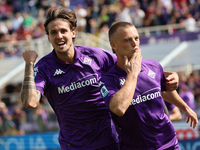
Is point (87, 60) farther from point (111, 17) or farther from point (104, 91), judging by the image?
point (111, 17)

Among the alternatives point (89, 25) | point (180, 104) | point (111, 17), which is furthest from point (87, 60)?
point (89, 25)

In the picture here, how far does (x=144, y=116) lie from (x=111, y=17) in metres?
13.8

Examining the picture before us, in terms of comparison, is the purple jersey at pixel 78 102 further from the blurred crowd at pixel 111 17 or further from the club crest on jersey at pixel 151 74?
the blurred crowd at pixel 111 17

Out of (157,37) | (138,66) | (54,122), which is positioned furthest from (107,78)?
(157,37)

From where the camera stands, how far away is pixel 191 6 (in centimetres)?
1631

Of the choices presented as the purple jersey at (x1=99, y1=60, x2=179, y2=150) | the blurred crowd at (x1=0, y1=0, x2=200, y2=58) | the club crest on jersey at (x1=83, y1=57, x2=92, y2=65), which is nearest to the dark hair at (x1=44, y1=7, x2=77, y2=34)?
the club crest on jersey at (x1=83, y1=57, x2=92, y2=65)

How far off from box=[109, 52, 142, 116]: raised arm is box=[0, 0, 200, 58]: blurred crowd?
1198 centimetres

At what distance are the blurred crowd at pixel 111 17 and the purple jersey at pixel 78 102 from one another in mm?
11235

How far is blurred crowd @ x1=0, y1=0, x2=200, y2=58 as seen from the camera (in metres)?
16.3

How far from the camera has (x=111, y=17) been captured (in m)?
17.6

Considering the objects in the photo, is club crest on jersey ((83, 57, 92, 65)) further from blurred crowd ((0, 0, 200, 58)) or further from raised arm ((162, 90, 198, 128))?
blurred crowd ((0, 0, 200, 58))

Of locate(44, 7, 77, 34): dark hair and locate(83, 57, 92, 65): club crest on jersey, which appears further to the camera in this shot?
locate(83, 57, 92, 65): club crest on jersey

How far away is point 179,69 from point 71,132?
12218 mm

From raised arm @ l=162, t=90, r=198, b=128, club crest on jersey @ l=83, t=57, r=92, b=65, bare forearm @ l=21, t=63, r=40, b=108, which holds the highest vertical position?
club crest on jersey @ l=83, t=57, r=92, b=65
